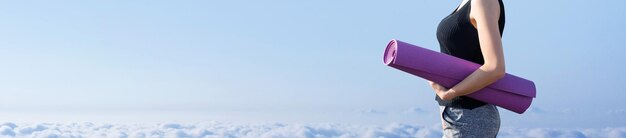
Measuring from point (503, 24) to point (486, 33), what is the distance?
0.27 meters

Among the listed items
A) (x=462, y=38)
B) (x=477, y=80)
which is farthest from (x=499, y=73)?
(x=462, y=38)

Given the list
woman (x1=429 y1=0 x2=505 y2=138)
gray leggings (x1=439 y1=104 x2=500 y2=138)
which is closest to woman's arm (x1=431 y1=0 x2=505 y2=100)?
woman (x1=429 y1=0 x2=505 y2=138)

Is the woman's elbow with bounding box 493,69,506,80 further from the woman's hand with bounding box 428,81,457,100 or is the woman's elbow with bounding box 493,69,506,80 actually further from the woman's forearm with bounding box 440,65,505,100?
the woman's hand with bounding box 428,81,457,100

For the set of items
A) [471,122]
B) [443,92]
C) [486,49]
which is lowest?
[471,122]

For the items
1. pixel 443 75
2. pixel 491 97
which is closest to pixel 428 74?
pixel 443 75

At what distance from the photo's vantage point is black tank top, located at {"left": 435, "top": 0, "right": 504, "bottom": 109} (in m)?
3.14

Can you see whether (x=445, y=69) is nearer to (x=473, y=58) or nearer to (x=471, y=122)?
(x=473, y=58)

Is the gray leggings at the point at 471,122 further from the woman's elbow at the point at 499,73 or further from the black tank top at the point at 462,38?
the woman's elbow at the point at 499,73

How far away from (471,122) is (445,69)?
0.91 ft

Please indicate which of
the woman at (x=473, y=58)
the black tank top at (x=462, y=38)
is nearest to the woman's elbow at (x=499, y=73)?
the woman at (x=473, y=58)

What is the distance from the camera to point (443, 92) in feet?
10.6

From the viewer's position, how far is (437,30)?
11.0 ft

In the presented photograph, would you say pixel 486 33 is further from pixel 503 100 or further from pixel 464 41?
pixel 503 100

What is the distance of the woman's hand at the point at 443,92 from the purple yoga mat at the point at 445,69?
3 cm
